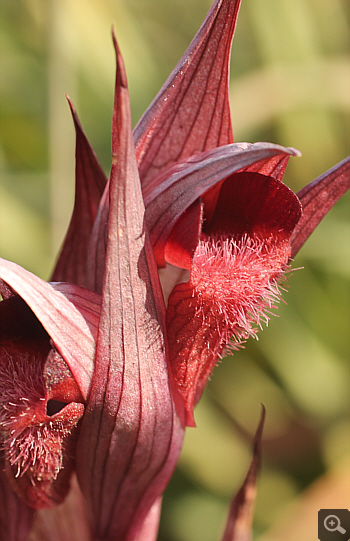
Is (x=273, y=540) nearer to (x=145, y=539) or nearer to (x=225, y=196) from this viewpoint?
(x=145, y=539)

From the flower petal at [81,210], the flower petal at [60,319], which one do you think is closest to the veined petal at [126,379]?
the flower petal at [60,319]

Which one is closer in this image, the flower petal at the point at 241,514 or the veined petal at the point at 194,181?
the veined petal at the point at 194,181

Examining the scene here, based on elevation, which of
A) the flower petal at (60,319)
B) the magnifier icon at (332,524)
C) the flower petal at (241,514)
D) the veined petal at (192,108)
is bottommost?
the magnifier icon at (332,524)

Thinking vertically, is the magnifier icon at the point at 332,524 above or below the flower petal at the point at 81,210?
below

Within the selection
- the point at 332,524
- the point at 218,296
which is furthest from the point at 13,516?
the point at 332,524

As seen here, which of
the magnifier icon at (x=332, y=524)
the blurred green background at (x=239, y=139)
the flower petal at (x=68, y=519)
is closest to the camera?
the flower petal at (x=68, y=519)

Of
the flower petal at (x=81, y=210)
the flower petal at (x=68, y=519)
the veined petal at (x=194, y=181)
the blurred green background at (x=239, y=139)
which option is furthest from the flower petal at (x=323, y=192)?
the blurred green background at (x=239, y=139)

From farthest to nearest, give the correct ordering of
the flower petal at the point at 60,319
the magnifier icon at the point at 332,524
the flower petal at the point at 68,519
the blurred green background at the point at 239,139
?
the blurred green background at the point at 239,139 → the magnifier icon at the point at 332,524 → the flower petal at the point at 68,519 → the flower petal at the point at 60,319

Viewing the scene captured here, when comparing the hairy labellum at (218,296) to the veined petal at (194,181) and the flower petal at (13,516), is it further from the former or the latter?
the flower petal at (13,516)
